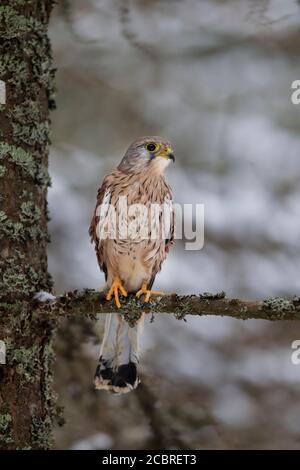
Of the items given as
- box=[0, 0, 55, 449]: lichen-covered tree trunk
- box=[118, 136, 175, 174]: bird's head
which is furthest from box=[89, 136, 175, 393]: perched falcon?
box=[0, 0, 55, 449]: lichen-covered tree trunk

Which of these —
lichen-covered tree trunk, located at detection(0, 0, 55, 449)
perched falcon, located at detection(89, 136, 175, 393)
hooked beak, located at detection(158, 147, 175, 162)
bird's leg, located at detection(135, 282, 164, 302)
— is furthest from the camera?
hooked beak, located at detection(158, 147, 175, 162)

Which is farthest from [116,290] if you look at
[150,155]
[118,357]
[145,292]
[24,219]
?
[150,155]

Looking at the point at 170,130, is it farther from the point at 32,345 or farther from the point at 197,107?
the point at 32,345

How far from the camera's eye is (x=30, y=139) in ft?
10.1

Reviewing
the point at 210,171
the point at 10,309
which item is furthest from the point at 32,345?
the point at 210,171

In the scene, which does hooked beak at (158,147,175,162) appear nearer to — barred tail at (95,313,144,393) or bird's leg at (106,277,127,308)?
bird's leg at (106,277,127,308)

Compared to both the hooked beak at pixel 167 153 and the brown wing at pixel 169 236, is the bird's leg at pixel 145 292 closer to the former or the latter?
the brown wing at pixel 169 236

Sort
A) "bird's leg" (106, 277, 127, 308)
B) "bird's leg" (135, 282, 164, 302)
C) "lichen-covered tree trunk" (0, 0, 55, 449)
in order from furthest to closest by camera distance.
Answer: "bird's leg" (135, 282, 164, 302) < "bird's leg" (106, 277, 127, 308) < "lichen-covered tree trunk" (0, 0, 55, 449)

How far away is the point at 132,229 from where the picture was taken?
356 centimetres

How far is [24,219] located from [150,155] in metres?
0.94

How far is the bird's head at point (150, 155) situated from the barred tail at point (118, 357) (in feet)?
2.52

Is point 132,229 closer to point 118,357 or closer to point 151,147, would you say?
point 151,147

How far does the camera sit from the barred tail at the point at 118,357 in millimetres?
3326

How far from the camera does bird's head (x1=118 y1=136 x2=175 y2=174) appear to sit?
3.68 metres
